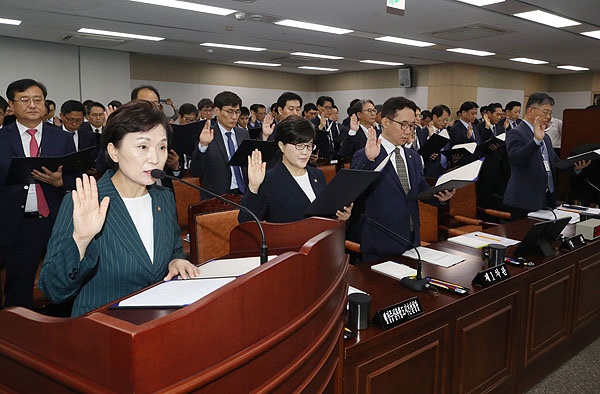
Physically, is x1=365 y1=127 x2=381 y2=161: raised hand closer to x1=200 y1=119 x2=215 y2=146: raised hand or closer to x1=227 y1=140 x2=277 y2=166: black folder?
x1=227 y1=140 x2=277 y2=166: black folder

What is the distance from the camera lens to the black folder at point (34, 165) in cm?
249

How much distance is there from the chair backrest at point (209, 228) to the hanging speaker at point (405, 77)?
11019 mm

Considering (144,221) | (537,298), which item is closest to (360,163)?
(537,298)

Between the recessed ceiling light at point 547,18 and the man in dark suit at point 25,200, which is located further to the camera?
the recessed ceiling light at point 547,18

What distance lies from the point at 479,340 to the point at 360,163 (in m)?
1.14

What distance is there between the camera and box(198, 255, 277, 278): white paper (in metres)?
1.21

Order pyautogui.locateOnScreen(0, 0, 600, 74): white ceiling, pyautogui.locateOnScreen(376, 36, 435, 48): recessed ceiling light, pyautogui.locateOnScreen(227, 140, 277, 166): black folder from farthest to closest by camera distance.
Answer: pyautogui.locateOnScreen(376, 36, 435, 48): recessed ceiling light < pyautogui.locateOnScreen(0, 0, 600, 74): white ceiling < pyautogui.locateOnScreen(227, 140, 277, 166): black folder

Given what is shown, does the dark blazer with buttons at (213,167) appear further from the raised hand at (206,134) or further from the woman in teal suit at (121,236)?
the woman in teal suit at (121,236)

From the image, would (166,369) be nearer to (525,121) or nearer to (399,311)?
(399,311)

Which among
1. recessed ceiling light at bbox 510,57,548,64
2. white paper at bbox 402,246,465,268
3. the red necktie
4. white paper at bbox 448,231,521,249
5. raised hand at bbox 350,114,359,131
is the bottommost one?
white paper at bbox 402,246,465,268

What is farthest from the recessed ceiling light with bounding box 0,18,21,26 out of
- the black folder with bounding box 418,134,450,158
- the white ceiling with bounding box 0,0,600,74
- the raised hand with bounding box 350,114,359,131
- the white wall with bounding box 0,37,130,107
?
the black folder with bounding box 418,134,450,158

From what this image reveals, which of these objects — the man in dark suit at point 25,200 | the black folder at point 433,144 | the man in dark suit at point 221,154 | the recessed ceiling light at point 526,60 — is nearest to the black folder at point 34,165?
the man in dark suit at point 25,200

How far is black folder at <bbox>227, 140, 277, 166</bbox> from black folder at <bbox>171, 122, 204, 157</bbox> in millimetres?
417

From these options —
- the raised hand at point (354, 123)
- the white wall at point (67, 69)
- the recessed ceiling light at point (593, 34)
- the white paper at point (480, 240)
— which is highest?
the recessed ceiling light at point (593, 34)
